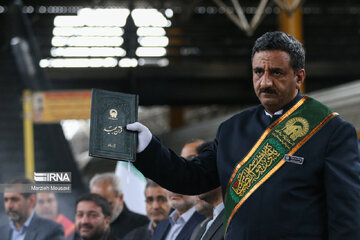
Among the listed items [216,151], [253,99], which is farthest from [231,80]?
[216,151]

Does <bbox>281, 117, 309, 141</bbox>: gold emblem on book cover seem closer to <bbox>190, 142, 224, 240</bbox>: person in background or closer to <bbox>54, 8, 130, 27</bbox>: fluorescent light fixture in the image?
<bbox>190, 142, 224, 240</bbox>: person in background

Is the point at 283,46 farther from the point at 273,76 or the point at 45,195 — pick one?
the point at 45,195

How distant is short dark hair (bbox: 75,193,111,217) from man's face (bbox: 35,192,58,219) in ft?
0.49

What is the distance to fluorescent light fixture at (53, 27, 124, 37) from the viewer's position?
1377 cm

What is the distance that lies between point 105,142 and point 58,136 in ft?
25.5

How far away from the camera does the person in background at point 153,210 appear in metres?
4.27

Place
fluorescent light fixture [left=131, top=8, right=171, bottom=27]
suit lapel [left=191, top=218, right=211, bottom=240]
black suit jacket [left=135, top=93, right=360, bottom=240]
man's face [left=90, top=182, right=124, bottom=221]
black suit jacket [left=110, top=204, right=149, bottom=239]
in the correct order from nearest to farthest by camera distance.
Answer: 1. black suit jacket [left=135, top=93, right=360, bottom=240]
2. suit lapel [left=191, top=218, right=211, bottom=240]
3. black suit jacket [left=110, top=204, right=149, bottom=239]
4. man's face [left=90, top=182, right=124, bottom=221]
5. fluorescent light fixture [left=131, top=8, right=171, bottom=27]

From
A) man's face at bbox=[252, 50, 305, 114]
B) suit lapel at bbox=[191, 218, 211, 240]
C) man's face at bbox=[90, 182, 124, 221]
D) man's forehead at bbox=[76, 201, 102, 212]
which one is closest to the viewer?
man's face at bbox=[252, 50, 305, 114]

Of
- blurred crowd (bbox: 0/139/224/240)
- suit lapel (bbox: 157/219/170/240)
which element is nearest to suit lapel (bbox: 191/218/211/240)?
blurred crowd (bbox: 0/139/224/240)

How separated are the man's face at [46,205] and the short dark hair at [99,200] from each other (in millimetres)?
148

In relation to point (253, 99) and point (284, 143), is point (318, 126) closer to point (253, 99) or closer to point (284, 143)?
point (284, 143)

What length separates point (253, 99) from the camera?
14375 mm

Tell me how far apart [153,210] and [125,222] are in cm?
19

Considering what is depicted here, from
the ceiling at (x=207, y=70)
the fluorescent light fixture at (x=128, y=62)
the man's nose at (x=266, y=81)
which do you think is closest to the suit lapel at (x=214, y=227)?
the man's nose at (x=266, y=81)
